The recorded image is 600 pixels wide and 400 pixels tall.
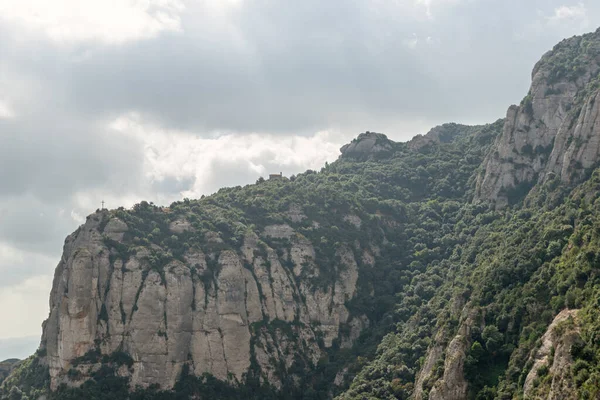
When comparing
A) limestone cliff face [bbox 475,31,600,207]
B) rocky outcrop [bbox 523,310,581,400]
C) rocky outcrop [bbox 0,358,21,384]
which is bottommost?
rocky outcrop [bbox 523,310,581,400]

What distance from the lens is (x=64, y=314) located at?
13150 cm

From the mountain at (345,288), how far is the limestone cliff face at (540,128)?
409mm

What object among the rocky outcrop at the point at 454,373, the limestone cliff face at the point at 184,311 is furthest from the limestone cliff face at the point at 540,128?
the rocky outcrop at the point at 454,373

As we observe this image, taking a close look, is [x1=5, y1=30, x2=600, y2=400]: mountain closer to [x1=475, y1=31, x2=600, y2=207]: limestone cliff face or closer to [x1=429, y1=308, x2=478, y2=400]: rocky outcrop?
[x1=429, y1=308, x2=478, y2=400]: rocky outcrop

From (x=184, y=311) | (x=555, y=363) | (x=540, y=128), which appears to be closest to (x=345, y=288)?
(x=184, y=311)

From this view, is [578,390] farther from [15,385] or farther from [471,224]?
[15,385]

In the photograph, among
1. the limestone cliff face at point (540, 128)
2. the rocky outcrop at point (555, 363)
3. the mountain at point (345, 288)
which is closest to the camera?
the rocky outcrop at point (555, 363)

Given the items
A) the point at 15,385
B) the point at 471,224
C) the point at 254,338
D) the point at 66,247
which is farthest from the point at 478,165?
the point at 15,385

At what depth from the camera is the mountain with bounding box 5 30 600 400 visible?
103 metres

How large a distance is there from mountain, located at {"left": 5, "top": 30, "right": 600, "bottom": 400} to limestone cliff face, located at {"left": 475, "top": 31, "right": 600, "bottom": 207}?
0.41 metres

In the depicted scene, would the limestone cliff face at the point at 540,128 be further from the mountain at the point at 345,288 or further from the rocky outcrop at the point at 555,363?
the rocky outcrop at the point at 555,363

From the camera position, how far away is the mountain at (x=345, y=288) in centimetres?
10306

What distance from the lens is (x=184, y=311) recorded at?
136 meters

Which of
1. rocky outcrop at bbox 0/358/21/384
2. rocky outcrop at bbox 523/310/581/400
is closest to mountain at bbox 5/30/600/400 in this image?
rocky outcrop at bbox 523/310/581/400
